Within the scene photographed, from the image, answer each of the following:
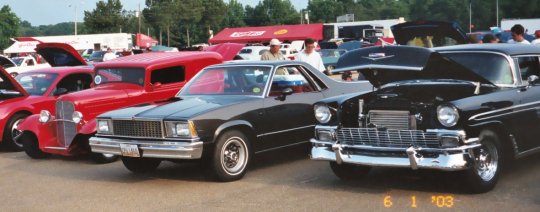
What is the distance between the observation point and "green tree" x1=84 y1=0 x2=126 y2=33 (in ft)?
254

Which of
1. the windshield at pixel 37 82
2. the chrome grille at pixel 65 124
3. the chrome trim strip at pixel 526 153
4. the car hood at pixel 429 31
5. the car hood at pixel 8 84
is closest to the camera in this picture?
the chrome trim strip at pixel 526 153

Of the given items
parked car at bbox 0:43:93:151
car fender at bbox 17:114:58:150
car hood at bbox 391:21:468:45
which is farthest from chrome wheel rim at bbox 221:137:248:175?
parked car at bbox 0:43:93:151

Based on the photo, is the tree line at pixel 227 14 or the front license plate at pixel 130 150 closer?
the front license plate at pixel 130 150

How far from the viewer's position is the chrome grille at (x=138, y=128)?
783 cm

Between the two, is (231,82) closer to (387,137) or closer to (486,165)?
(387,137)

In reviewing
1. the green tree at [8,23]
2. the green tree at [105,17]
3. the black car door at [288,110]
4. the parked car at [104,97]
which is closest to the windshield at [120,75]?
the parked car at [104,97]

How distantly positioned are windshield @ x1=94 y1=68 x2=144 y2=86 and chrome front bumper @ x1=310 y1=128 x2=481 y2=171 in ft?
13.9

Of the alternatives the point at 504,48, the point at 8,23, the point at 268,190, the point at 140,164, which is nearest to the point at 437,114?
the point at 504,48

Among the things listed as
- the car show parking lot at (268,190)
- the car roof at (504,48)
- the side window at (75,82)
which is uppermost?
the car roof at (504,48)

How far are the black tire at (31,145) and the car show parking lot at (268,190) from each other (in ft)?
4.66

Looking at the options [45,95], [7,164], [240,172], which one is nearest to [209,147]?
[240,172]

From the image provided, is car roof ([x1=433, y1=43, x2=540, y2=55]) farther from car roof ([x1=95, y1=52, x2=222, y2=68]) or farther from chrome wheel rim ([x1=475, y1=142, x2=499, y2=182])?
car roof ([x1=95, y1=52, x2=222, y2=68])

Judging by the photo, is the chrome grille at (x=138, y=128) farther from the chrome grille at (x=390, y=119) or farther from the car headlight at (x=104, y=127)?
the chrome grille at (x=390, y=119)

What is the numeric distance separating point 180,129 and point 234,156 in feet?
2.55
